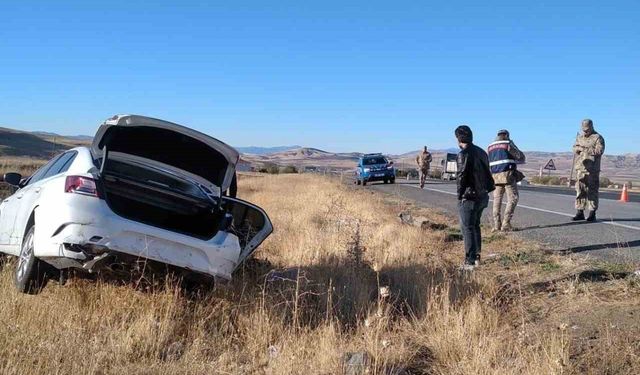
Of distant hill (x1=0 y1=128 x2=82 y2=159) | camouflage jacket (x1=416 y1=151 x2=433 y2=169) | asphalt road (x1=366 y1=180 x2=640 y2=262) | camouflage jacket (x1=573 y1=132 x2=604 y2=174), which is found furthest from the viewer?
distant hill (x1=0 y1=128 x2=82 y2=159)

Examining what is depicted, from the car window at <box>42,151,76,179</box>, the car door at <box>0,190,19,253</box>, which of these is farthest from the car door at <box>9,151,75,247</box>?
the car door at <box>0,190,19,253</box>

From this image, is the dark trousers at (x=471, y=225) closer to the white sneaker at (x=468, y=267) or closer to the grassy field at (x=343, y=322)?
the white sneaker at (x=468, y=267)

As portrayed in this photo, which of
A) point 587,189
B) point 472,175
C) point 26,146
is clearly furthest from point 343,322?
point 26,146

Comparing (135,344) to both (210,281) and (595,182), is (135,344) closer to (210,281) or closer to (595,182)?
(210,281)

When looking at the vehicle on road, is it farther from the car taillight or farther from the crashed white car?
the car taillight

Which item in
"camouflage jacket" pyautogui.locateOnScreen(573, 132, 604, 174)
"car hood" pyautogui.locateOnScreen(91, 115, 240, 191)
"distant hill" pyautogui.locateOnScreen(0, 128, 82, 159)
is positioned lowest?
"distant hill" pyautogui.locateOnScreen(0, 128, 82, 159)

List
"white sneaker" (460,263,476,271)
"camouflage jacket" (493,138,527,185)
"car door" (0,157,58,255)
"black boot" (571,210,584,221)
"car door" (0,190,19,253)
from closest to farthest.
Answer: "car door" (0,157,58,255), "car door" (0,190,19,253), "white sneaker" (460,263,476,271), "camouflage jacket" (493,138,527,185), "black boot" (571,210,584,221)

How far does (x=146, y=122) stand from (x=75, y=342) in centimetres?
203

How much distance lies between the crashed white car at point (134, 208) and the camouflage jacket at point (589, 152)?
710 cm

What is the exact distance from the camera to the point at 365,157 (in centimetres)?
3581

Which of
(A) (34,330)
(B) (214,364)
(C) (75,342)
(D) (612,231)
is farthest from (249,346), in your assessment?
(D) (612,231)

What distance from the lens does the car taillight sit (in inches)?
191

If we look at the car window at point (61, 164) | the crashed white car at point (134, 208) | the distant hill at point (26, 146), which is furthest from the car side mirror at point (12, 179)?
the distant hill at point (26, 146)

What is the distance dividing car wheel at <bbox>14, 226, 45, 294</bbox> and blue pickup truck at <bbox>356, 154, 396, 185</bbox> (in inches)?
1154
